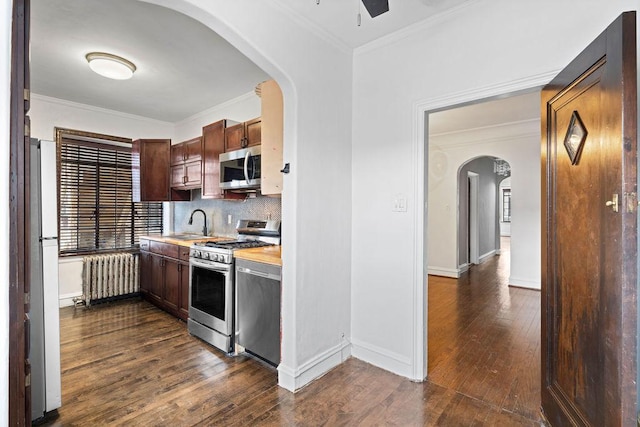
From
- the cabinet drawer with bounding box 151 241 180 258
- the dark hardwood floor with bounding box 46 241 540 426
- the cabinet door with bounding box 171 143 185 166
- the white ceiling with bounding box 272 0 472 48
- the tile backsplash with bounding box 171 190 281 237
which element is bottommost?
the dark hardwood floor with bounding box 46 241 540 426

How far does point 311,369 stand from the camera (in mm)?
2338

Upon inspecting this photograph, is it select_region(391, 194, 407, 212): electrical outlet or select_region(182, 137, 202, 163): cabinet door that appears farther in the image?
select_region(182, 137, 202, 163): cabinet door

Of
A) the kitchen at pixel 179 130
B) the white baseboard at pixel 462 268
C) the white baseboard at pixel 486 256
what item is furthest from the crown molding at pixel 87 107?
the white baseboard at pixel 486 256

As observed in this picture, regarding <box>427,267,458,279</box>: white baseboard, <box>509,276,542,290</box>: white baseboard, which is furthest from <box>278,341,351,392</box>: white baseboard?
<box>509,276,542,290</box>: white baseboard

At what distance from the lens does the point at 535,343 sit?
2.95m

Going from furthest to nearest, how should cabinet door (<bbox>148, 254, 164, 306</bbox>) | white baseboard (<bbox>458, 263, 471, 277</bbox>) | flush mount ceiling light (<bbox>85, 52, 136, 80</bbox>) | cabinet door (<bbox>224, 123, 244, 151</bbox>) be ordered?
1. white baseboard (<bbox>458, 263, 471, 277</bbox>)
2. cabinet door (<bbox>148, 254, 164, 306</bbox>)
3. cabinet door (<bbox>224, 123, 244, 151</bbox>)
4. flush mount ceiling light (<bbox>85, 52, 136, 80</bbox>)

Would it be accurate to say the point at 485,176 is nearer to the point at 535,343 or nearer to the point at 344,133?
the point at 535,343

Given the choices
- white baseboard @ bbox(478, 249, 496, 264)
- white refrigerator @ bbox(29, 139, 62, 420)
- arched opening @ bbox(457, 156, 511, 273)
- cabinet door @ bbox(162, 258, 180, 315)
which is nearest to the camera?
white refrigerator @ bbox(29, 139, 62, 420)

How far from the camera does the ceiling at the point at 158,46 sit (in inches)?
87.1

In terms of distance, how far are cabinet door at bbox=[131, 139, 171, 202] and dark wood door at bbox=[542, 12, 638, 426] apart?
4.46 meters

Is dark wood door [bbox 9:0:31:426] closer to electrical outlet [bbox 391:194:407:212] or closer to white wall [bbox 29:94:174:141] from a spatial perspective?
electrical outlet [bbox 391:194:407:212]

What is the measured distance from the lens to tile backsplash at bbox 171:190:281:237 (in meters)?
3.75

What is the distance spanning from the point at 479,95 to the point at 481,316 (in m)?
2.71

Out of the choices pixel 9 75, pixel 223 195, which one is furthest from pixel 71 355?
pixel 9 75
